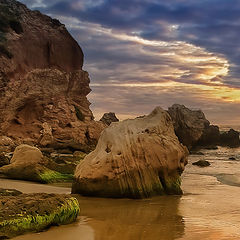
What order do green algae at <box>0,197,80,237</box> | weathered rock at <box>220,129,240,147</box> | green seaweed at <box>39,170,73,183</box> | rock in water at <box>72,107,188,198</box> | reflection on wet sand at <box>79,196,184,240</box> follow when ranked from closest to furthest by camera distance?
1. green algae at <box>0,197,80,237</box>
2. reflection on wet sand at <box>79,196,184,240</box>
3. rock in water at <box>72,107,188,198</box>
4. green seaweed at <box>39,170,73,183</box>
5. weathered rock at <box>220,129,240,147</box>

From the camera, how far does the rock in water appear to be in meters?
8.47

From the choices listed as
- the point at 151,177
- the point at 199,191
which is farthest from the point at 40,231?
the point at 199,191

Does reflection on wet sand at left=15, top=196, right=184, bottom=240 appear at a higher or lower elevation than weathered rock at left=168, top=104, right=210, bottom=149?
lower

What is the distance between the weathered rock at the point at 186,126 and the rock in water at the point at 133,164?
1154 inches

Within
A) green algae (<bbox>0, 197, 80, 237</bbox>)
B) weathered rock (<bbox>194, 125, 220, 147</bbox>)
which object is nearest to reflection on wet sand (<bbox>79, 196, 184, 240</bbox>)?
green algae (<bbox>0, 197, 80, 237</bbox>)

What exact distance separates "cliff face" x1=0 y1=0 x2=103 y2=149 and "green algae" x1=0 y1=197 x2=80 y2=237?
885 inches

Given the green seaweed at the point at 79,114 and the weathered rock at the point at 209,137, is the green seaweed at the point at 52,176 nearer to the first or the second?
the green seaweed at the point at 79,114

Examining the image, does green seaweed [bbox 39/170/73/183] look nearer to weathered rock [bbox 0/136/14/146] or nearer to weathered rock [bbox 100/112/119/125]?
weathered rock [bbox 0/136/14/146]

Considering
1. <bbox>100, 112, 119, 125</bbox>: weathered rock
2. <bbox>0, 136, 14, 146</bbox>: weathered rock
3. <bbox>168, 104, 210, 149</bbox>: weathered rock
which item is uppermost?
<bbox>100, 112, 119, 125</bbox>: weathered rock

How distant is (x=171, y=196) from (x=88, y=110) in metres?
28.0

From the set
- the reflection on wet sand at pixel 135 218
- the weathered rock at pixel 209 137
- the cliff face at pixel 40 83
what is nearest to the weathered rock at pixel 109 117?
the cliff face at pixel 40 83

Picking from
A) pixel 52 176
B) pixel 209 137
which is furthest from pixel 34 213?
pixel 209 137

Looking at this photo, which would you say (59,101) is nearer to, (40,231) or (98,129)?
(98,129)

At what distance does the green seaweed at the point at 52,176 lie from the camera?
36.6 ft
